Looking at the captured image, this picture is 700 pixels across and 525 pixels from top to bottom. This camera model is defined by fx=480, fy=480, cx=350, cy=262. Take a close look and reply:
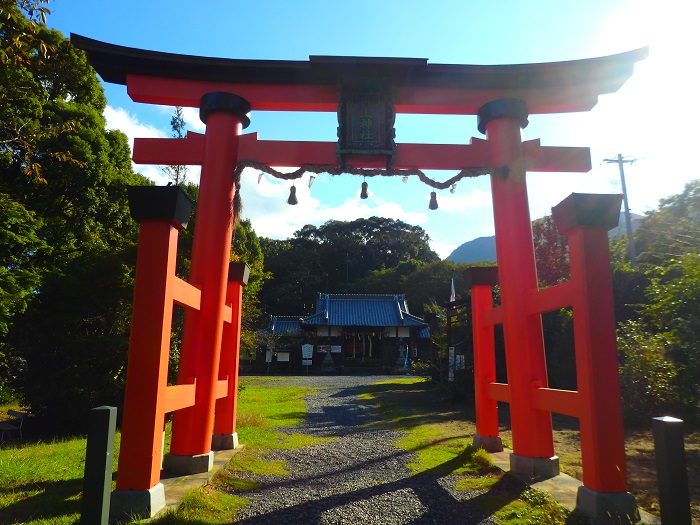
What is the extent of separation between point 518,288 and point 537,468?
1971mm

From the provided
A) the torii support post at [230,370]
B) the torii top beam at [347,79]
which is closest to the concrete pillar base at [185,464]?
the torii support post at [230,370]

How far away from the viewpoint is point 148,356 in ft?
13.3

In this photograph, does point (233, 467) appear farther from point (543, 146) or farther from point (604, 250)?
point (543, 146)

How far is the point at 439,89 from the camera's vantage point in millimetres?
6332

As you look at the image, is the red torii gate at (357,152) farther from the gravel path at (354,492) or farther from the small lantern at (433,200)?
the gravel path at (354,492)

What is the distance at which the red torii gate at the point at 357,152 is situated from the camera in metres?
5.34

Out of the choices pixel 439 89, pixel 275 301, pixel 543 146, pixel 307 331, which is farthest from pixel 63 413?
pixel 275 301

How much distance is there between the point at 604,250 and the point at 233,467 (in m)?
4.71

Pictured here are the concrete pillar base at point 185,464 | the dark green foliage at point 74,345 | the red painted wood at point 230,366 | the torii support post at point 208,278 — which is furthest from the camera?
the dark green foliage at point 74,345

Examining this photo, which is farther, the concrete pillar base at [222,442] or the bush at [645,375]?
the bush at [645,375]

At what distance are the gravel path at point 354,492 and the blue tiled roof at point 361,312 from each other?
20.9 meters

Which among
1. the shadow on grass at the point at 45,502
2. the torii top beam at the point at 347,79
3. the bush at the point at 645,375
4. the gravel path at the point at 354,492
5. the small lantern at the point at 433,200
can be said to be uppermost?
the torii top beam at the point at 347,79

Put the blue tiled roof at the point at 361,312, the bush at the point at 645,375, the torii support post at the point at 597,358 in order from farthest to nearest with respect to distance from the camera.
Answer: the blue tiled roof at the point at 361,312 → the bush at the point at 645,375 → the torii support post at the point at 597,358

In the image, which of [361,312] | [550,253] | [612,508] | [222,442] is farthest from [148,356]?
[361,312]
